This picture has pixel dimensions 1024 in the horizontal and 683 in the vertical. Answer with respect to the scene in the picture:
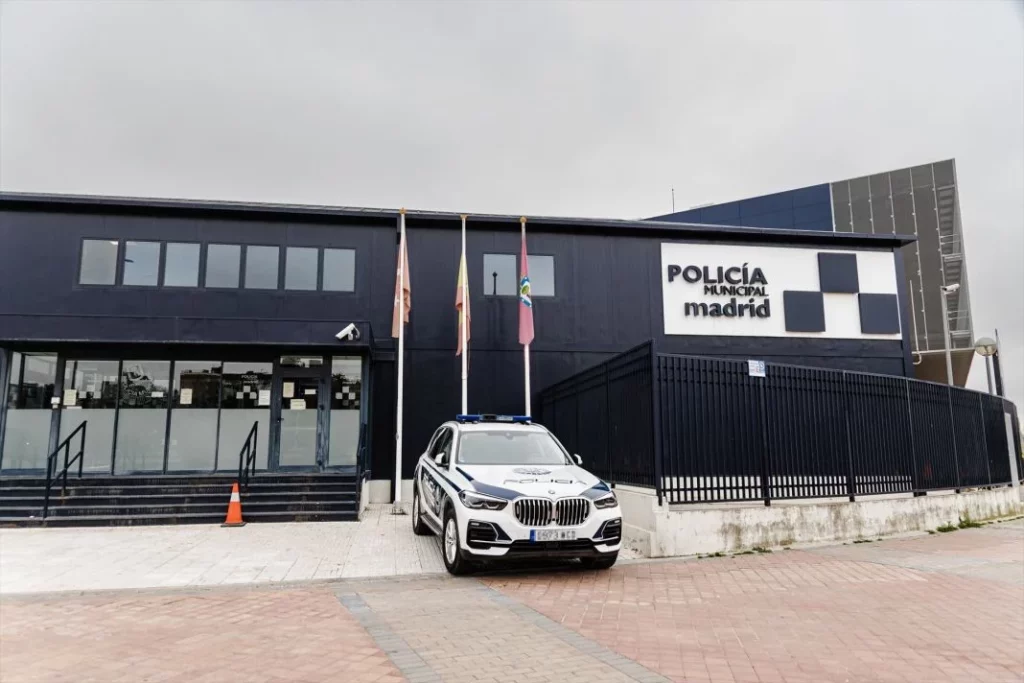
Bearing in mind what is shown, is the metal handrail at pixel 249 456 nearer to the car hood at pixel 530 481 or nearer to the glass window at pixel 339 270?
the glass window at pixel 339 270

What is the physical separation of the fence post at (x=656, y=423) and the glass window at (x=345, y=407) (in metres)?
7.72

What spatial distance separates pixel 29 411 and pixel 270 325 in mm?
5512

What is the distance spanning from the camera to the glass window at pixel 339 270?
1576 centimetres

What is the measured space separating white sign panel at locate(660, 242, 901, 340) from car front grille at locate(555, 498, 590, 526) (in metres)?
10.4

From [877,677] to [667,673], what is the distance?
1431mm

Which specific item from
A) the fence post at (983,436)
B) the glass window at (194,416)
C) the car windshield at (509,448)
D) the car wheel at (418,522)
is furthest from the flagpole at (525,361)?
the fence post at (983,436)

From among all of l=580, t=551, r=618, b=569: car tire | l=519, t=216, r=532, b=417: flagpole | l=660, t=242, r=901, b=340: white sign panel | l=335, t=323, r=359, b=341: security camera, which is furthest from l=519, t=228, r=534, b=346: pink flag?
l=580, t=551, r=618, b=569: car tire

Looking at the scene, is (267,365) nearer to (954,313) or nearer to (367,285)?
(367,285)

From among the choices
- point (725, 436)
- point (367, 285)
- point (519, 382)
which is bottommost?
point (725, 436)

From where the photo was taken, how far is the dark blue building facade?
14102mm

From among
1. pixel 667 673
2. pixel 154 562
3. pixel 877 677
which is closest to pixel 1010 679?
pixel 877 677

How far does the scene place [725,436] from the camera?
979cm

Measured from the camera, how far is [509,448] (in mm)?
9141

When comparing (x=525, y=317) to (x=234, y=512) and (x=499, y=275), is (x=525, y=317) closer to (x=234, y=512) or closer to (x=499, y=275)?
(x=499, y=275)
